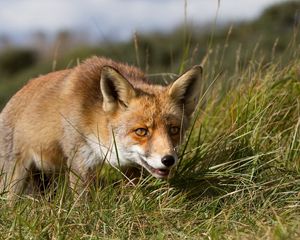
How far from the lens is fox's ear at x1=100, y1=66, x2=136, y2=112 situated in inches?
252

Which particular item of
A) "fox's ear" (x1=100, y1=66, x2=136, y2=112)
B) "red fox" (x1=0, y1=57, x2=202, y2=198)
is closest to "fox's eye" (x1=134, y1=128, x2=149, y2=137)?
"red fox" (x1=0, y1=57, x2=202, y2=198)

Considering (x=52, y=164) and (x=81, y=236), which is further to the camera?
(x=52, y=164)

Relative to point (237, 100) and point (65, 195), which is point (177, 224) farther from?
point (237, 100)

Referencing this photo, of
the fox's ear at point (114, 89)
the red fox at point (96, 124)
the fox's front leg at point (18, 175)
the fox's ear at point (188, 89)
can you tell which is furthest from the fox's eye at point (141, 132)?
the fox's front leg at point (18, 175)

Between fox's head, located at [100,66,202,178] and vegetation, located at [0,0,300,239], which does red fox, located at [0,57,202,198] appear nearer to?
fox's head, located at [100,66,202,178]

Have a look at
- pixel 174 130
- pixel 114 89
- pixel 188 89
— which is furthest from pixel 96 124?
pixel 188 89

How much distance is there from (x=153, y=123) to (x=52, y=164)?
1.11 metres

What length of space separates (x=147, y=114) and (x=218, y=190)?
0.91m

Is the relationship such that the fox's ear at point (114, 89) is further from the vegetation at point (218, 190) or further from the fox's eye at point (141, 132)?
the vegetation at point (218, 190)

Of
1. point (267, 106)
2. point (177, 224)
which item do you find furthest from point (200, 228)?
point (267, 106)

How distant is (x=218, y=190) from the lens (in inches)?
252

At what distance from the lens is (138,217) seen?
5.85 metres

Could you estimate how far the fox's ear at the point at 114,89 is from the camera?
6402 mm

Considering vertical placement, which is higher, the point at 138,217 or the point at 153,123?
the point at 153,123
